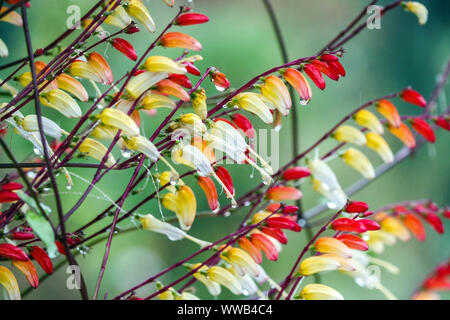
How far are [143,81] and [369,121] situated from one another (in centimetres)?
17

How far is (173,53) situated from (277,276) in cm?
55

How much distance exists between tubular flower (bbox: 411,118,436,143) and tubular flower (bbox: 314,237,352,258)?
0.14m

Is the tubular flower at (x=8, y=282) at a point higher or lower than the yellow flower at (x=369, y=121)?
lower

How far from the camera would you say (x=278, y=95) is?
13.8 inches

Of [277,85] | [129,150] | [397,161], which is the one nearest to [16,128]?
[129,150]

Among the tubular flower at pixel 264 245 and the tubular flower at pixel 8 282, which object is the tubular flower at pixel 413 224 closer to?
the tubular flower at pixel 264 245

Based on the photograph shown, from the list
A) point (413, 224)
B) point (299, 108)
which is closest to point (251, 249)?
point (413, 224)

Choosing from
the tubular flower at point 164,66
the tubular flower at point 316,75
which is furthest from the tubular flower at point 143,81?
the tubular flower at point 316,75

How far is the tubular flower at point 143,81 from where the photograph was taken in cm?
33

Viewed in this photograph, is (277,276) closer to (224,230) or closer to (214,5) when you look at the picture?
(224,230)

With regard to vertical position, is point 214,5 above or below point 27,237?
above

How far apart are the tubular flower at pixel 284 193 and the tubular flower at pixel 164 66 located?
5.1 inches

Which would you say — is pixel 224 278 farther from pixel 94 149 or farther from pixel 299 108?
pixel 299 108
